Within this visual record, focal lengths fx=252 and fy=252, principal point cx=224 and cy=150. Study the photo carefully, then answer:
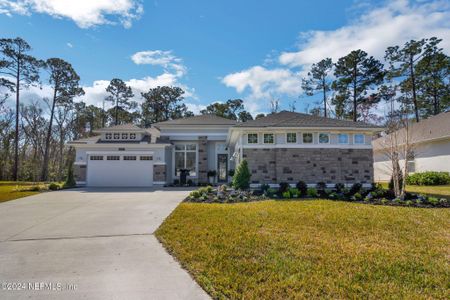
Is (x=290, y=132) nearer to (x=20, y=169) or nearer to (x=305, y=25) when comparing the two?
(x=305, y=25)

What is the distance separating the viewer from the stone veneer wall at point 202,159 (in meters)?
18.4

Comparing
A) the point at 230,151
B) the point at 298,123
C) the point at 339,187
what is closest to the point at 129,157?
the point at 230,151

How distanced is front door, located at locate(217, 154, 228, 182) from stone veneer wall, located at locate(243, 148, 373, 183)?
20.3 ft

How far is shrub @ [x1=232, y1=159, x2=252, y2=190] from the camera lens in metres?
12.1

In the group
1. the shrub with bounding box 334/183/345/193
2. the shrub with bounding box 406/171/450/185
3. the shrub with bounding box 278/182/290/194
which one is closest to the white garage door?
the shrub with bounding box 278/182/290/194

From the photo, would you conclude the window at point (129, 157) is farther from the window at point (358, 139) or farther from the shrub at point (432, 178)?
the shrub at point (432, 178)

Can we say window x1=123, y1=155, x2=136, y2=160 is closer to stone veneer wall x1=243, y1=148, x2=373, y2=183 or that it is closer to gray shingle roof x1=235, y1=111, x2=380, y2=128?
gray shingle roof x1=235, y1=111, x2=380, y2=128

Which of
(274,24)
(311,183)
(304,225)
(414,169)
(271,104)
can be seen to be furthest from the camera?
(271,104)

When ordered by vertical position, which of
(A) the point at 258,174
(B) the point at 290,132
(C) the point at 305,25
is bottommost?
(A) the point at 258,174

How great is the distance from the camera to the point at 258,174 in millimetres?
13078

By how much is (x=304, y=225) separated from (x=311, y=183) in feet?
24.4

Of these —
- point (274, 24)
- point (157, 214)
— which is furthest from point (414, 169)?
point (157, 214)

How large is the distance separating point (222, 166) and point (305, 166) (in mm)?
7581

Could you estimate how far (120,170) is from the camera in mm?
16844
